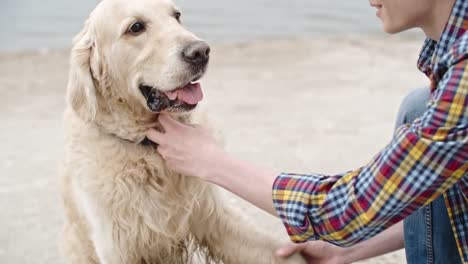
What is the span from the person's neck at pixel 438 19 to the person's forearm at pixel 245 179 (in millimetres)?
550

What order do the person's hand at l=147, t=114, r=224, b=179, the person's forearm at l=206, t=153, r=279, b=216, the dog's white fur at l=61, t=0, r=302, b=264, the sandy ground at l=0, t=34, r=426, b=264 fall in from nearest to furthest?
the person's forearm at l=206, t=153, r=279, b=216 → the person's hand at l=147, t=114, r=224, b=179 → the dog's white fur at l=61, t=0, r=302, b=264 → the sandy ground at l=0, t=34, r=426, b=264

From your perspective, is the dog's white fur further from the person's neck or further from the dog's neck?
the person's neck

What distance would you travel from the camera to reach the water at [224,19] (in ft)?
25.2

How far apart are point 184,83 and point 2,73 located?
4.27 m

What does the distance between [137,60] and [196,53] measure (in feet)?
0.80

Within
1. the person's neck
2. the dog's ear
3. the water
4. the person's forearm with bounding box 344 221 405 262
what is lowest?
the water

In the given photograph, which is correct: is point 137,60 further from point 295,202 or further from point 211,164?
point 295,202

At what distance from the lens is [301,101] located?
520 cm

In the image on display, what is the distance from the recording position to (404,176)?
1.71m

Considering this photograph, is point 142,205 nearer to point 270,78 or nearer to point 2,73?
point 270,78

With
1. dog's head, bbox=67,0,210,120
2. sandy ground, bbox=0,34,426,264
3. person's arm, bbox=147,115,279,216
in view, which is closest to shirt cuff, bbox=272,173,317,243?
person's arm, bbox=147,115,279,216

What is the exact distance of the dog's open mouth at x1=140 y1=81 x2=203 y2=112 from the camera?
2379 millimetres

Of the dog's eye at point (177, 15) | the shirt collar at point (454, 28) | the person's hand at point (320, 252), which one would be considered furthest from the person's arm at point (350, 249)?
the shirt collar at point (454, 28)

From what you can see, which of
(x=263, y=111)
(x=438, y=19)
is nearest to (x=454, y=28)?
(x=438, y=19)
